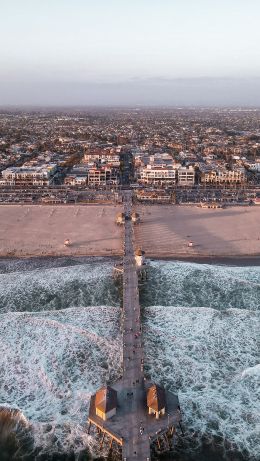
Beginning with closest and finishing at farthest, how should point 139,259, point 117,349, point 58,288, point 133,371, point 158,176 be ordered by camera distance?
point 133,371 → point 117,349 → point 58,288 → point 139,259 → point 158,176

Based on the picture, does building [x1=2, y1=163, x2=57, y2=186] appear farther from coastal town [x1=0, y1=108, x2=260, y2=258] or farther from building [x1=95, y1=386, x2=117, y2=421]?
building [x1=95, y1=386, x2=117, y2=421]

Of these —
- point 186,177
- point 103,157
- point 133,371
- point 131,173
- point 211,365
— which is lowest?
point 211,365

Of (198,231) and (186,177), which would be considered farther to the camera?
(186,177)

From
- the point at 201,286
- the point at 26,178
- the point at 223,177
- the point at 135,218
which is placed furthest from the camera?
the point at 223,177

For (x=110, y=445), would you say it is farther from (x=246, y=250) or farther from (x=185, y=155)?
(x=185, y=155)

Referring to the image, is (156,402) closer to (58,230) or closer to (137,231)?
(137,231)

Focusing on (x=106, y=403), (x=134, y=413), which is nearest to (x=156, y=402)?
(x=134, y=413)

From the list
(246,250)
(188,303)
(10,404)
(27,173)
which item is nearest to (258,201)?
(246,250)
